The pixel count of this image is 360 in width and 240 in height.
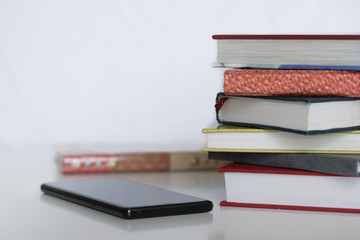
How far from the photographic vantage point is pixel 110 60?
5.34 ft

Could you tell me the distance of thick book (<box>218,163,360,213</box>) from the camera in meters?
0.79

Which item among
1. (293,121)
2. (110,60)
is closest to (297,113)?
(293,121)

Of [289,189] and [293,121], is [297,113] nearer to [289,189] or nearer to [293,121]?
[293,121]

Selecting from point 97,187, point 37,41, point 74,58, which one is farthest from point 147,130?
point 97,187

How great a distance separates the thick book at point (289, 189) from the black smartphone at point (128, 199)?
7 cm

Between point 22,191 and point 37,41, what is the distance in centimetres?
73

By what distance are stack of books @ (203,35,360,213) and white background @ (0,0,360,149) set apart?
2.68 ft

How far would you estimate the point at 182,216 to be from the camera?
2.50 feet

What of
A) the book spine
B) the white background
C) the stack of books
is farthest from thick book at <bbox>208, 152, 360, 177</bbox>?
the white background

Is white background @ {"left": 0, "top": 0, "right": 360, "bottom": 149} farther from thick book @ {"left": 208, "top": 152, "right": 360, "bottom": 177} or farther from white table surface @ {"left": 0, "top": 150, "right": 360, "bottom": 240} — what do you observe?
thick book @ {"left": 208, "top": 152, "right": 360, "bottom": 177}

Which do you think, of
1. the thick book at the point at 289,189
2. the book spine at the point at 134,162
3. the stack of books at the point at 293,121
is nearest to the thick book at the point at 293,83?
the stack of books at the point at 293,121

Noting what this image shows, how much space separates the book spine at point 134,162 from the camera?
1167 mm

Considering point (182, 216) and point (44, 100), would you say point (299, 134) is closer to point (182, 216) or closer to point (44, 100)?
point (182, 216)

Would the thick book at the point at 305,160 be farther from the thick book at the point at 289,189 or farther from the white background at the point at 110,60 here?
the white background at the point at 110,60
